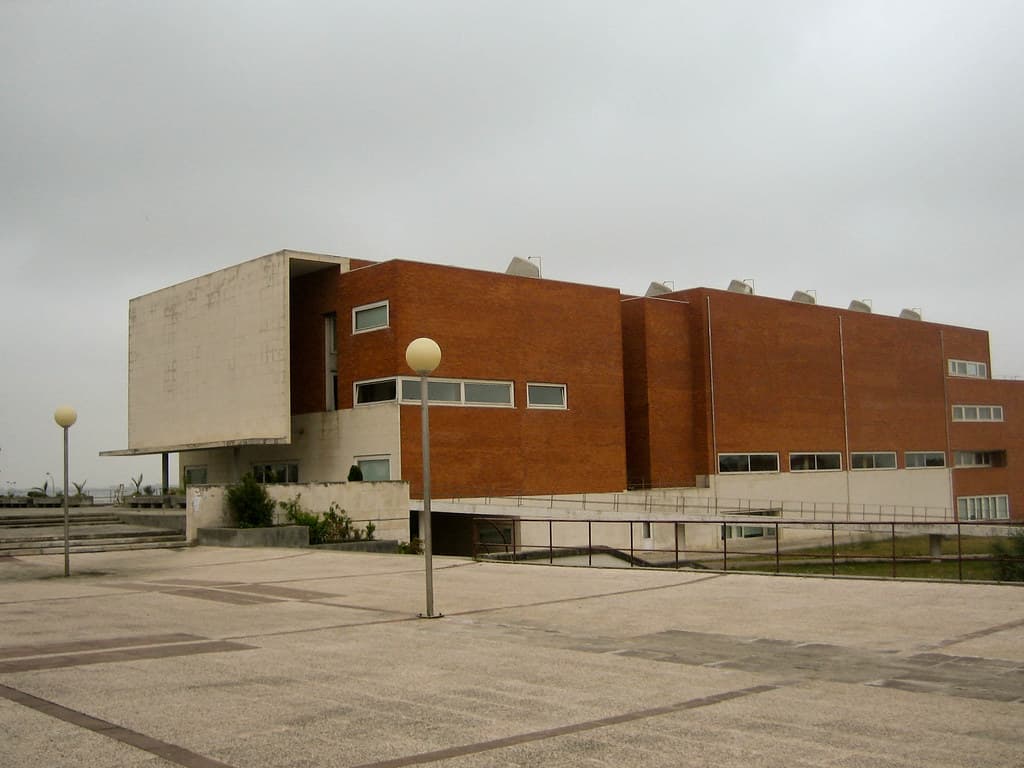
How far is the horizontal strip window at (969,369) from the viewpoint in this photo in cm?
6275

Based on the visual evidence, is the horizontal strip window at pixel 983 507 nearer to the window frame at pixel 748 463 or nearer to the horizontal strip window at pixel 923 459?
the horizontal strip window at pixel 923 459

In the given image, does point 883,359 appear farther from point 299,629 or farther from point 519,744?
point 519,744

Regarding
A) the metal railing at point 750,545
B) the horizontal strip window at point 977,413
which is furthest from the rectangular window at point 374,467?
the horizontal strip window at point 977,413

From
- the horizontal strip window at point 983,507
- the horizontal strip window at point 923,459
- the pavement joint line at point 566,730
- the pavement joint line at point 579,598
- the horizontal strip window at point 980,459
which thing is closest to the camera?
the pavement joint line at point 566,730

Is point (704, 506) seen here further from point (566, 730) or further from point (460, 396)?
point (566, 730)

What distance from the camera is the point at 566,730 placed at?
275 inches

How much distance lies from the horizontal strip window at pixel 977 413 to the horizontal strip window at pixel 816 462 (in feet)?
43.0

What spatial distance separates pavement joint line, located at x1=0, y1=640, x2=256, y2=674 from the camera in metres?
9.49

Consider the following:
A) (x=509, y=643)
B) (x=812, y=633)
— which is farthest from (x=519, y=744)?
(x=812, y=633)

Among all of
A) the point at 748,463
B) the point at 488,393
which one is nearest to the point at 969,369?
the point at 748,463

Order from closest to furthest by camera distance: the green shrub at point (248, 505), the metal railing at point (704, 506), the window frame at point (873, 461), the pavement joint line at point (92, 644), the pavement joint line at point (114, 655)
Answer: the pavement joint line at point (114, 655), the pavement joint line at point (92, 644), the green shrub at point (248, 505), the metal railing at point (704, 506), the window frame at point (873, 461)

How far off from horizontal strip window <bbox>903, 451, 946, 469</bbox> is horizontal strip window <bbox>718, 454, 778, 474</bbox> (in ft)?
40.1

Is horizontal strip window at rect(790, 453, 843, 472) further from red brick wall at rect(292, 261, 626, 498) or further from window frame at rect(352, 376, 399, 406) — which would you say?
window frame at rect(352, 376, 399, 406)

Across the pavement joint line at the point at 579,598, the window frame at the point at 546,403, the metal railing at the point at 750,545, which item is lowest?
the metal railing at the point at 750,545
